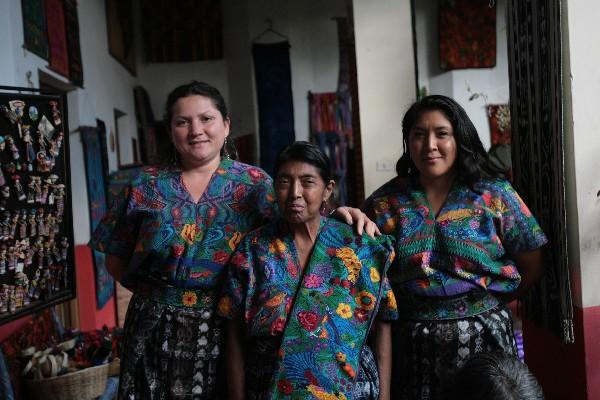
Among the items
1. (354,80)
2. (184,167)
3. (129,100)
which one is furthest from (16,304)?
(129,100)

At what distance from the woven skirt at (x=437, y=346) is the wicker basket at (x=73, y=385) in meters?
2.01

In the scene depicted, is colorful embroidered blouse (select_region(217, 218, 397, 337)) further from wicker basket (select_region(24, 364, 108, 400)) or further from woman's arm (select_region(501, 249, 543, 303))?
wicker basket (select_region(24, 364, 108, 400))

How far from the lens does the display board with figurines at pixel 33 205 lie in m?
2.26

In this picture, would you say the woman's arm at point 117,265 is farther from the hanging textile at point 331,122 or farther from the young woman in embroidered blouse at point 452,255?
the hanging textile at point 331,122

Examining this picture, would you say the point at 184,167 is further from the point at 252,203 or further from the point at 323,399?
the point at 323,399

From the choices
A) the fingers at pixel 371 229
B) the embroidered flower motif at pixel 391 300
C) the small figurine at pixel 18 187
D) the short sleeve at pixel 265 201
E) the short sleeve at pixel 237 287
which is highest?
the small figurine at pixel 18 187

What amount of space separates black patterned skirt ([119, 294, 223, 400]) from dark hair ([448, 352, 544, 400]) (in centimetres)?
88

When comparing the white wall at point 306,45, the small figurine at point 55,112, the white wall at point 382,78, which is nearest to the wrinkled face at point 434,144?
the small figurine at point 55,112

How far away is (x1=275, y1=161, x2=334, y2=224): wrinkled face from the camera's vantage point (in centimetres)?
172

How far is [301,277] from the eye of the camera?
5.70 feet

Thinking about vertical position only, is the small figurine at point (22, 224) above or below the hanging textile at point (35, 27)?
below

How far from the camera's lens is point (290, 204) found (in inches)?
67.7

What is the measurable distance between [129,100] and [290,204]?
19.6 ft

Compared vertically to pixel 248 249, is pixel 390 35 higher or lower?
higher
